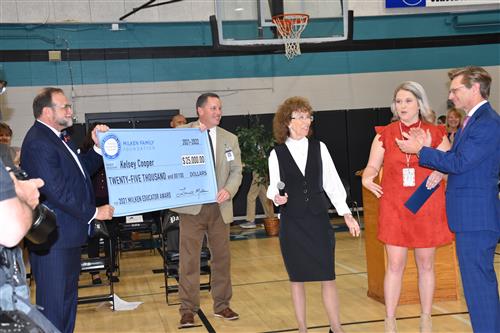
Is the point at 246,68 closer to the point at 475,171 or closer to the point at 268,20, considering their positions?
the point at 268,20

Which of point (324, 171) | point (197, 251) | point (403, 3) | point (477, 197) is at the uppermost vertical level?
point (403, 3)

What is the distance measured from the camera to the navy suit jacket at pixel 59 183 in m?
3.92

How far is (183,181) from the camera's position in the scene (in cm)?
543

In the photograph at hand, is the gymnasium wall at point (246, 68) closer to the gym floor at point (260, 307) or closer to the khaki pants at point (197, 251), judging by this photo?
the gym floor at point (260, 307)

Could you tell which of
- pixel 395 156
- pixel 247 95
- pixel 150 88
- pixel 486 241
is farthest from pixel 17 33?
pixel 486 241

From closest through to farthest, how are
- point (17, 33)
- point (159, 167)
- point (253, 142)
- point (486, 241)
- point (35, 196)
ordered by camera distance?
point (35, 196)
point (486, 241)
point (159, 167)
point (253, 142)
point (17, 33)

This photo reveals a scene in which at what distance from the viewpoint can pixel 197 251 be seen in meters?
5.61

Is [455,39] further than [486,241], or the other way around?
[455,39]

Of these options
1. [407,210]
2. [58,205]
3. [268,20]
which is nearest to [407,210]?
[407,210]

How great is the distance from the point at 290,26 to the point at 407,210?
610cm

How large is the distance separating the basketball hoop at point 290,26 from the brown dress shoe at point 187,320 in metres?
5.47

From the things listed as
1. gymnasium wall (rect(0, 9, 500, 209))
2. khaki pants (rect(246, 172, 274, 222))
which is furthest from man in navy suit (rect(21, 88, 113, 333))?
gymnasium wall (rect(0, 9, 500, 209))

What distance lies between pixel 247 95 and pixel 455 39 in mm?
4806

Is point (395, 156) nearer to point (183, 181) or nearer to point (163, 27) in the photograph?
point (183, 181)
